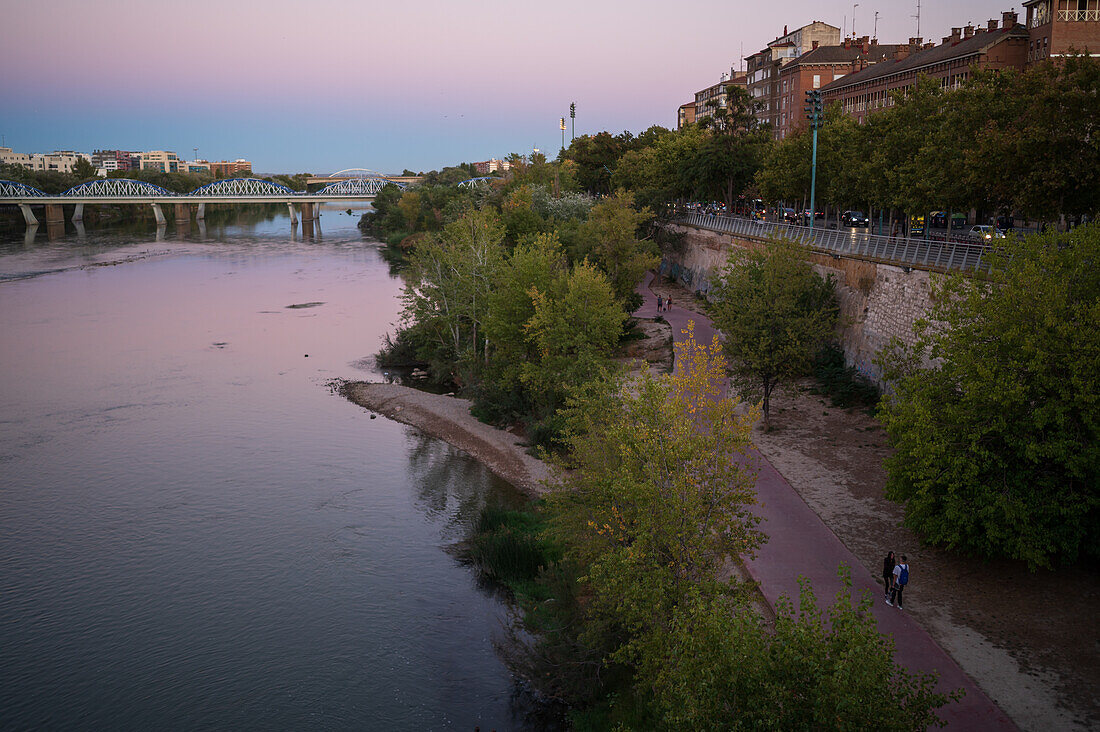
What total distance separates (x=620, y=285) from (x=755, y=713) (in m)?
40.7

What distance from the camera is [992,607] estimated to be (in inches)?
613

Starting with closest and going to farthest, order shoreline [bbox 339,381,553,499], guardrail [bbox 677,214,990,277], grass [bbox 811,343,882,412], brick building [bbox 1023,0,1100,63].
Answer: guardrail [bbox 677,214,990,277] < shoreline [bbox 339,381,553,499] < grass [bbox 811,343,882,412] < brick building [bbox 1023,0,1100,63]

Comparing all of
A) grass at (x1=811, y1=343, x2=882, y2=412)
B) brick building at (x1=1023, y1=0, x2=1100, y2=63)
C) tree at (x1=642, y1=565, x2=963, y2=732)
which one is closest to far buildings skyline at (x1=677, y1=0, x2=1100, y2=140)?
brick building at (x1=1023, y1=0, x2=1100, y2=63)

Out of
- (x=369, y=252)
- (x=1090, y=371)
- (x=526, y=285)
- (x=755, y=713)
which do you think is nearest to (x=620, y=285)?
(x=526, y=285)

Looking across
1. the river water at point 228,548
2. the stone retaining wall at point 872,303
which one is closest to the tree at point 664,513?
the river water at point 228,548

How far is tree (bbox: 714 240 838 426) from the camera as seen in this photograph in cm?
2712

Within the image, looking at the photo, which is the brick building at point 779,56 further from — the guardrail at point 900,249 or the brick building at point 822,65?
the guardrail at point 900,249

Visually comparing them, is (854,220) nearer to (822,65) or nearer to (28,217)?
(822,65)

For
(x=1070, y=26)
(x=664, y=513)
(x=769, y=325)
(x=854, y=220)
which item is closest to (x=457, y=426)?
(x=769, y=325)

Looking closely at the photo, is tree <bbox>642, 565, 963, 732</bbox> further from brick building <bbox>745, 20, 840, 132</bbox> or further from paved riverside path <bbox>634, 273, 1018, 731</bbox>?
A: brick building <bbox>745, 20, 840, 132</bbox>

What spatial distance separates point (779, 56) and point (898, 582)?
339 ft

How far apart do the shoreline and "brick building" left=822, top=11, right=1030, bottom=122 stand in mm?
25485

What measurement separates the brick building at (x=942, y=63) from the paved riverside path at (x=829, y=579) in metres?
27.7

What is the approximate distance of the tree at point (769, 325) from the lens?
27.1 meters
